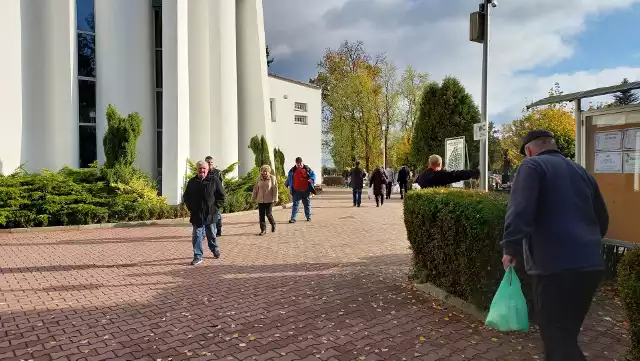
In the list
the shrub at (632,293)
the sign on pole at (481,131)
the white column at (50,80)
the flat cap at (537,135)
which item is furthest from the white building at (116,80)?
the shrub at (632,293)

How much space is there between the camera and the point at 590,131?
6227 millimetres

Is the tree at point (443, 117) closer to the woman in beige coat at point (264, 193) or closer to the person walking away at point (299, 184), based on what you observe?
the person walking away at point (299, 184)

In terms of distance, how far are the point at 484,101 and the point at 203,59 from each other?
11.7m

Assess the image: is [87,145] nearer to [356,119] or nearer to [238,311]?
[238,311]

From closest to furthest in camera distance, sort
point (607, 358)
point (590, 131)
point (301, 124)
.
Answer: point (607, 358) < point (590, 131) < point (301, 124)

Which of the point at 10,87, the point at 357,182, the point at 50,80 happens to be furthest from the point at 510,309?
the point at 357,182

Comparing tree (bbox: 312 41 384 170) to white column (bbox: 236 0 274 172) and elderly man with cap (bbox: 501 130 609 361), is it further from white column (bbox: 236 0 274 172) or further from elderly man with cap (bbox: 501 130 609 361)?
elderly man with cap (bbox: 501 130 609 361)

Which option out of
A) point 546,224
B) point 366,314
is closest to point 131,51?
point 366,314

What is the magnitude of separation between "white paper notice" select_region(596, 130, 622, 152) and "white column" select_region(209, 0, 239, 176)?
13174 millimetres

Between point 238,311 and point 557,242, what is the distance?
3468 mm

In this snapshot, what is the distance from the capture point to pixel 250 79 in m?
19.9

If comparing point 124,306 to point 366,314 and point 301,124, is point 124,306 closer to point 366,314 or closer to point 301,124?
point 366,314

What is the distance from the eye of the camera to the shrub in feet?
8.65

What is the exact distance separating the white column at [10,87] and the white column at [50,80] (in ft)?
1.36
